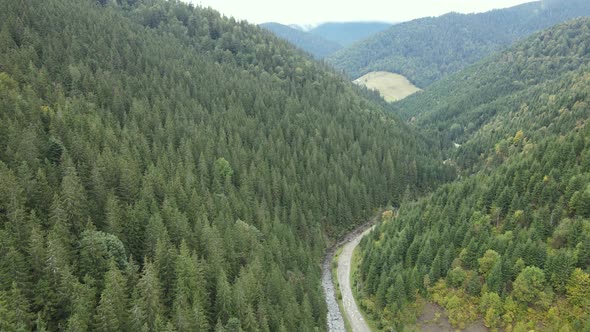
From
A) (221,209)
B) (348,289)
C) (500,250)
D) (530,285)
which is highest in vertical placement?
(500,250)

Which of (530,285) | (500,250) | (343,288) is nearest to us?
(530,285)

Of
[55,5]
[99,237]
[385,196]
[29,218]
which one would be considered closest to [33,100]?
[29,218]

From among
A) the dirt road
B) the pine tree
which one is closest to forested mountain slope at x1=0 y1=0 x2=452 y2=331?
the pine tree

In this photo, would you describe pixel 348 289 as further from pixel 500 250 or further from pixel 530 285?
pixel 530 285

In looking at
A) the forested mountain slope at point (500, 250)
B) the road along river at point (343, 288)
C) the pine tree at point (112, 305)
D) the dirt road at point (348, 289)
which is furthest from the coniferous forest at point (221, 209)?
the road along river at point (343, 288)

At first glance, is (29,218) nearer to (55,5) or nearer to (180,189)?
(180,189)

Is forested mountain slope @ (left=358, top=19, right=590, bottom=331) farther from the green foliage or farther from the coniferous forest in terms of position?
the coniferous forest

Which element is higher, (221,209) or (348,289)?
(221,209)

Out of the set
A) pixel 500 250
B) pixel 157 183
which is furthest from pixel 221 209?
pixel 500 250

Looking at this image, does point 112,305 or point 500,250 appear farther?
point 500,250
